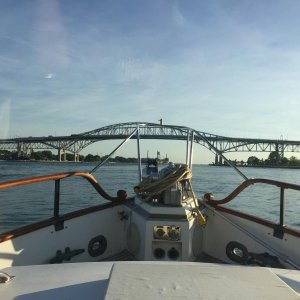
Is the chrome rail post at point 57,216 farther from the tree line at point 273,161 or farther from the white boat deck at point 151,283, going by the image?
the tree line at point 273,161

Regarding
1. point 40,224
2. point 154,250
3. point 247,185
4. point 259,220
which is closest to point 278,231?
point 259,220

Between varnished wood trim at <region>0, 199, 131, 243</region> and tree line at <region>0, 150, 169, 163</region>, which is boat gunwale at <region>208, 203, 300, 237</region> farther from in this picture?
tree line at <region>0, 150, 169, 163</region>

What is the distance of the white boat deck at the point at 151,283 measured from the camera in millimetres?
1827

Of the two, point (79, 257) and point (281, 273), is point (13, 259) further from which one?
point (281, 273)

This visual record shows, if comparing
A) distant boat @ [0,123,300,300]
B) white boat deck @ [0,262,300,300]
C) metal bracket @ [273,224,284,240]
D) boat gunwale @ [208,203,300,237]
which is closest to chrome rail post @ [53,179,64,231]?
distant boat @ [0,123,300,300]

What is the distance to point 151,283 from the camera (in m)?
1.95

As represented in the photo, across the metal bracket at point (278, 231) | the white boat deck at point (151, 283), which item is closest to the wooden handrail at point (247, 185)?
the metal bracket at point (278, 231)

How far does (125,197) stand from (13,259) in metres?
1.87

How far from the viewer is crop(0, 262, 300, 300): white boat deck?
1.83m

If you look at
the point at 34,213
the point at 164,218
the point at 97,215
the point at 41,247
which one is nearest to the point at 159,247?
the point at 164,218

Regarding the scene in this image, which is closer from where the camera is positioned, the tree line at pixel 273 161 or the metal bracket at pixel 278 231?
the metal bracket at pixel 278 231

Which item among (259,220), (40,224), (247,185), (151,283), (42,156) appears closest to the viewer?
(151,283)

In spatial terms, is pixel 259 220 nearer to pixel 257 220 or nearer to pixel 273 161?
pixel 257 220

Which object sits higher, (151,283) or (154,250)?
(151,283)
